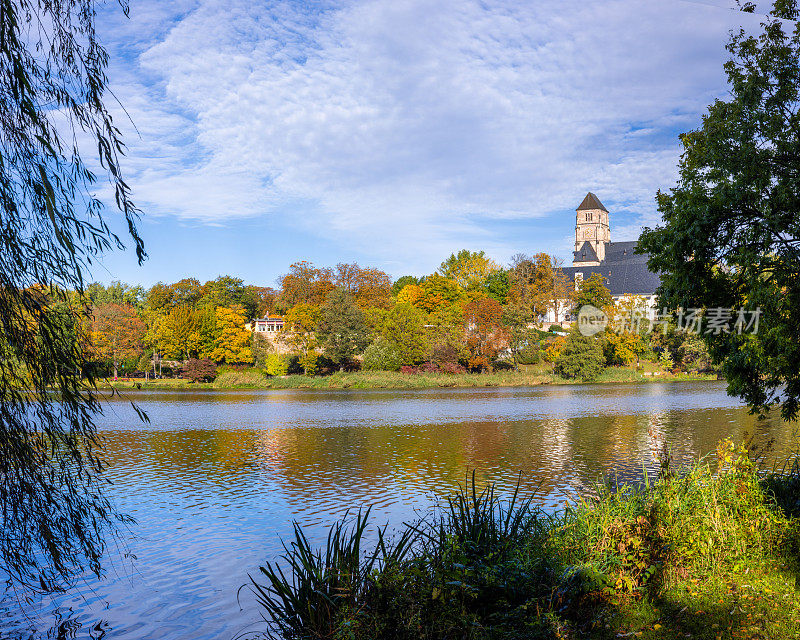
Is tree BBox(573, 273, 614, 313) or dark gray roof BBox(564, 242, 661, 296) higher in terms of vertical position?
dark gray roof BBox(564, 242, 661, 296)

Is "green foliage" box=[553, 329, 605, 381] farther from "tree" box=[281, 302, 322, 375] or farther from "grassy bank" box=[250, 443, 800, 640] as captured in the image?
"grassy bank" box=[250, 443, 800, 640]

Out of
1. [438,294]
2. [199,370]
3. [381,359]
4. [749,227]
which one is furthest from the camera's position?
[438,294]

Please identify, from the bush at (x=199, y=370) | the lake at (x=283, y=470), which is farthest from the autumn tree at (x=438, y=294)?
the lake at (x=283, y=470)

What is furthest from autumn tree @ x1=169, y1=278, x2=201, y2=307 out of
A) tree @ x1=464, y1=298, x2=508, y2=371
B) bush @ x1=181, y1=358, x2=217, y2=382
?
tree @ x1=464, y1=298, x2=508, y2=371

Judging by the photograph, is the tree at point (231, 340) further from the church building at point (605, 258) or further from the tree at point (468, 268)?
the church building at point (605, 258)

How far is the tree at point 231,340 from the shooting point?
186 ft

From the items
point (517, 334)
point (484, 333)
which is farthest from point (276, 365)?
point (517, 334)

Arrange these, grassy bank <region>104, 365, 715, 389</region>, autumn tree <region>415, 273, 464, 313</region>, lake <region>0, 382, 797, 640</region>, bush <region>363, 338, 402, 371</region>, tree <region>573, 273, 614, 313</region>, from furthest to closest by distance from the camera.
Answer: autumn tree <region>415, 273, 464, 313</region> → tree <region>573, 273, 614, 313</region> → bush <region>363, 338, 402, 371</region> → grassy bank <region>104, 365, 715, 389</region> → lake <region>0, 382, 797, 640</region>

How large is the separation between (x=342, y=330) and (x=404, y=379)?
21.7ft

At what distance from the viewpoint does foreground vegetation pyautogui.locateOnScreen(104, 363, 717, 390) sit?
47875 mm

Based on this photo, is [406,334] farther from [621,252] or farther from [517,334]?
[621,252]

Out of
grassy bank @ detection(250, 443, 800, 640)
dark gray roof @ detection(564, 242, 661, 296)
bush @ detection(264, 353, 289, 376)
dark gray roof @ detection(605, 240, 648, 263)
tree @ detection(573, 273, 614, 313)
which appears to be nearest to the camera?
grassy bank @ detection(250, 443, 800, 640)

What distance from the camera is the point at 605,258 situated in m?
109

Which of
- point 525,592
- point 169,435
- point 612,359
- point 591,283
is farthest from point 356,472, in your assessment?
point 591,283
